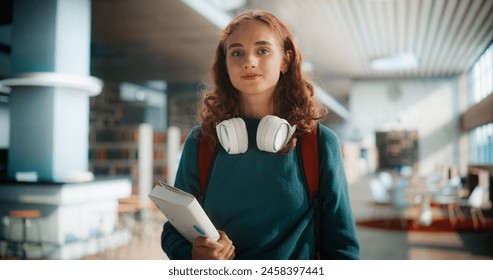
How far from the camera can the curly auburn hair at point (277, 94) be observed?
3.43ft

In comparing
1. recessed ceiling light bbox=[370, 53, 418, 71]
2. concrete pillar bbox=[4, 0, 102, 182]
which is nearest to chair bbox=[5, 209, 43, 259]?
concrete pillar bbox=[4, 0, 102, 182]

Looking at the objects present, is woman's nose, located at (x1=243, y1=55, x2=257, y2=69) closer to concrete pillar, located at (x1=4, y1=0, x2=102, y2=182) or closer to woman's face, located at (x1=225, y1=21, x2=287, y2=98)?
woman's face, located at (x1=225, y1=21, x2=287, y2=98)

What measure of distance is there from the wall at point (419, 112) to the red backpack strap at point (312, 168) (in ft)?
31.1

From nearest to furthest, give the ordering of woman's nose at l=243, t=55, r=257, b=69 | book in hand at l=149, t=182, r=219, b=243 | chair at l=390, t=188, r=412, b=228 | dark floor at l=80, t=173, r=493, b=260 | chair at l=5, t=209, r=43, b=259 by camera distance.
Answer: book in hand at l=149, t=182, r=219, b=243
woman's nose at l=243, t=55, r=257, b=69
chair at l=5, t=209, r=43, b=259
dark floor at l=80, t=173, r=493, b=260
chair at l=390, t=188, r=412, b=228

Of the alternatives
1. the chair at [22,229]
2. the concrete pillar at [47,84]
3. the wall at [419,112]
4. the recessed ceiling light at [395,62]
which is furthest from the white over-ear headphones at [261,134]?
the wall at [419,112]

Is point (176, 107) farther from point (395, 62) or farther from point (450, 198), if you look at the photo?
point (450, 198)

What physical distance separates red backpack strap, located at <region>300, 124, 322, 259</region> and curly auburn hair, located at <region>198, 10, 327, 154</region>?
0.02m

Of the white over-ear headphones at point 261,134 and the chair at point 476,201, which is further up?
the white over-ear headphones at point 261,134

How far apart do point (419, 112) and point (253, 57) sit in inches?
407

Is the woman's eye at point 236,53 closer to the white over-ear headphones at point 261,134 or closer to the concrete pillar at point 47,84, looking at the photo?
the white over-ear headphones at point 261,134

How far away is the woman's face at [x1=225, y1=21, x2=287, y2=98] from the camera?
3.40 ft
